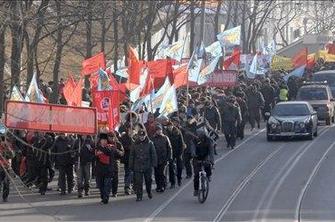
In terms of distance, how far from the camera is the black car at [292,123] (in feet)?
109

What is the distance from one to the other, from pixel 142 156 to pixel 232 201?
192 centimetres

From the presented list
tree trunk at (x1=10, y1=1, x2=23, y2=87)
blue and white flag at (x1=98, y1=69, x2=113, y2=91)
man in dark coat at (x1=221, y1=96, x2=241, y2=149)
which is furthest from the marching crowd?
man in dark coat at (x1=221, y1=96, x2=241, y2=149)

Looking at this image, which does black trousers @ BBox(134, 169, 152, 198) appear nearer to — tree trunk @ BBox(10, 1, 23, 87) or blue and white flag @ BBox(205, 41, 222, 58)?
tree trunk @ BBox(10, 1, 23, 87)

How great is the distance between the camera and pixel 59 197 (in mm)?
22469

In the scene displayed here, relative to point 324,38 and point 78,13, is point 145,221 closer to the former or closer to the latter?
point 78,13

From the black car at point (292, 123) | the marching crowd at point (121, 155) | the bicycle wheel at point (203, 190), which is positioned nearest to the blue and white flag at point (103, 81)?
the marching crowd at point (121, 155)

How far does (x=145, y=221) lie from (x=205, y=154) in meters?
2.61

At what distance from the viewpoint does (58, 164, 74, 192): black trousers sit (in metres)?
22.6

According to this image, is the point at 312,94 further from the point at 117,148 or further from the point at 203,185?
the point at 203,185

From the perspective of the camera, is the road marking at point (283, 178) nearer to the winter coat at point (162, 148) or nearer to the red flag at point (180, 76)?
the winter coat at point (162, 148)

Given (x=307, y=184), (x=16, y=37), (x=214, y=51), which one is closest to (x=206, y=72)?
(x=214, y=51)

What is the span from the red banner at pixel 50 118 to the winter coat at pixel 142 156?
139 centimetres

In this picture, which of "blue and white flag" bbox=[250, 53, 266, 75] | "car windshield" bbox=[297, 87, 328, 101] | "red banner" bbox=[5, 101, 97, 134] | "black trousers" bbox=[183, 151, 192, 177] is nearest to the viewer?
→ "red banner" bbox=[5, 101, 97, 134]

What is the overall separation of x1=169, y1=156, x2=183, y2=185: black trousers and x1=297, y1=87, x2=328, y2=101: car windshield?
17.0m
